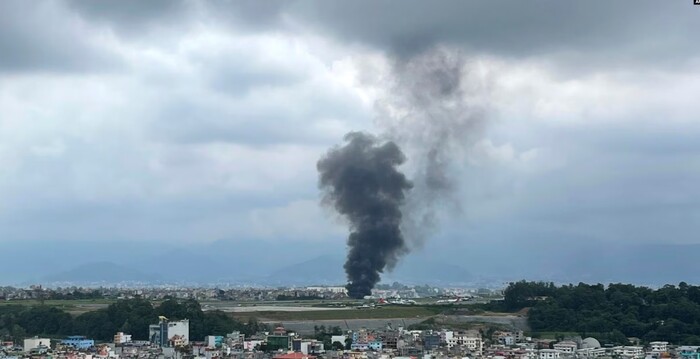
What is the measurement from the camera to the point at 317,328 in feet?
212

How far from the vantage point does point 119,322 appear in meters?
63.4

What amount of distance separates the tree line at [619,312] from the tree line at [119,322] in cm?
1687

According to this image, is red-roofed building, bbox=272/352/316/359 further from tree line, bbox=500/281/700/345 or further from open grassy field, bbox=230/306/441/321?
open grassy field, bbox=230/306/441/321

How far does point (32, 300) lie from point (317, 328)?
113 feet

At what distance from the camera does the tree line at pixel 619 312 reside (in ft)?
201

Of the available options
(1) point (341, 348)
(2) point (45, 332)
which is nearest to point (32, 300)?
(2) point (45, 332)

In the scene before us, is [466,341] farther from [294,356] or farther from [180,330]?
[180,330]

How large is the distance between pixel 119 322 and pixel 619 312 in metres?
27.7

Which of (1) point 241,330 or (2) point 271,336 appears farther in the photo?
(1) point 241,330

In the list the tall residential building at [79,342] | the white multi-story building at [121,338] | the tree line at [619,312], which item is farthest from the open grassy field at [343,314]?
the tall residential building at [79,342]

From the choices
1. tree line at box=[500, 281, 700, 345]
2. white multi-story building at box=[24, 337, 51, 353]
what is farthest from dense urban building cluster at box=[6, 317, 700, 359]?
tree line at box=[500, 281, 700, 345]

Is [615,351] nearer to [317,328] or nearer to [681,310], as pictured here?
[681,310]

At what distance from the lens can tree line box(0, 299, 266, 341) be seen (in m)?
61.8

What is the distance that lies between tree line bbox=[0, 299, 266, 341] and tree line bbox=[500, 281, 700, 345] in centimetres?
1687
